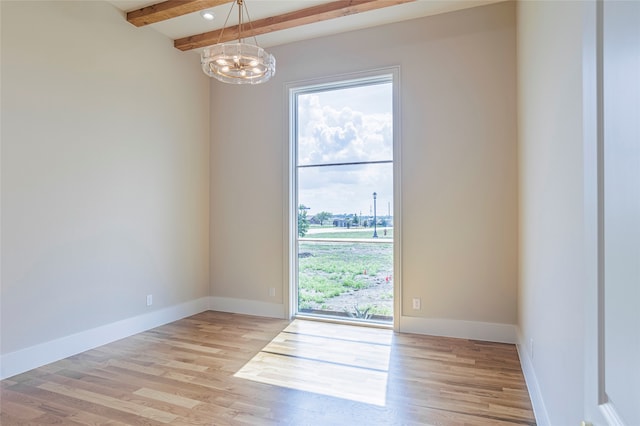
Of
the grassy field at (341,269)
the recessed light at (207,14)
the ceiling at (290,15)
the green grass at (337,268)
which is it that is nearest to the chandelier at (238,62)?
the ceiling at (290,15)

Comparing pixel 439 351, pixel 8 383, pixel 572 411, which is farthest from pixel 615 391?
pixel 8 383

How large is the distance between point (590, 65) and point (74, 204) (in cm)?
387

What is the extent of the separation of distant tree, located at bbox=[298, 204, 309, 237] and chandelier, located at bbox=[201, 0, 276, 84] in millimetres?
1826

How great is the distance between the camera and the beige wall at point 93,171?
9.65 feet

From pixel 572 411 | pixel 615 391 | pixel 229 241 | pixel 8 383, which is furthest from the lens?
pixel 229 241

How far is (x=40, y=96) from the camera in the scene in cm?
308

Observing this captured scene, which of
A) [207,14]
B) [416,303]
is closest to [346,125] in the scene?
[207,14]

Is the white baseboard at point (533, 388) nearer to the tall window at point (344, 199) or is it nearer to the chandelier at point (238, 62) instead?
the tall window at point (344, 199)

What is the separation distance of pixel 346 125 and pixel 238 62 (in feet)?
5.70

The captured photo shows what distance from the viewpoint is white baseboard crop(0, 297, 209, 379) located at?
9.54 ft

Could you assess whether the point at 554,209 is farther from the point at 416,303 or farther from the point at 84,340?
the point at 84,340

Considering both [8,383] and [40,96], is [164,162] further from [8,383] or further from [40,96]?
[8,383]

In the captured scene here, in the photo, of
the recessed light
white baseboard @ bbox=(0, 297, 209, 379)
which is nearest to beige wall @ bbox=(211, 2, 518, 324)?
the recessed light

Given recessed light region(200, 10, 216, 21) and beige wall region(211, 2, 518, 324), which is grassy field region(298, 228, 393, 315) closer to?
beige wall region(211, 2, 518, 324)
